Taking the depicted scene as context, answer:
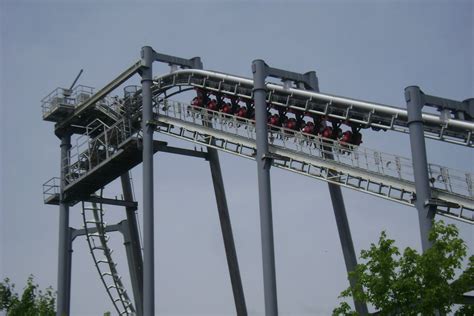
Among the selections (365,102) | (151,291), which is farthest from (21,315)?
(365,102)

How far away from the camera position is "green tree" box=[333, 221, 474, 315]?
71.0 feet

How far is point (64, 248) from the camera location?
39.3 m

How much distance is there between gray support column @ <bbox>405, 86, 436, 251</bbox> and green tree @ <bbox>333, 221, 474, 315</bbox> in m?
2.26

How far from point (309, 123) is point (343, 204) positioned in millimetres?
3296

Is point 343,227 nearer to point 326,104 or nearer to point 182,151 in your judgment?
point 326,104

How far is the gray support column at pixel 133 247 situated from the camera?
39969mm

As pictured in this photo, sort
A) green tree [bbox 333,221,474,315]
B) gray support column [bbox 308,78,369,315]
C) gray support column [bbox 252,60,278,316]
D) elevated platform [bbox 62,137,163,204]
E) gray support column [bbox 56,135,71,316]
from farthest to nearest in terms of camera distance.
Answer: gray support column [bbox 56,135,71,316], elevated platform [bbox 62,137,163,204], gray support column [bbox 308,78,369,315], gray support column [bbox 252,60,278,316], green tree [bbox 333,221,474,315]

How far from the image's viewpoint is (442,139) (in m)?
Result: 28.1

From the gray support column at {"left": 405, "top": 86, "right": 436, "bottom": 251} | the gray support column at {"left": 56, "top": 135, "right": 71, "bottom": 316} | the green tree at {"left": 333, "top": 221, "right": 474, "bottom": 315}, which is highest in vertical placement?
the gray support column at {"left": 56, "top": 135, "right": 71, "bottom": 316}

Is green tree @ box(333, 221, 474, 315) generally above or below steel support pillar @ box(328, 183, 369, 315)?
below

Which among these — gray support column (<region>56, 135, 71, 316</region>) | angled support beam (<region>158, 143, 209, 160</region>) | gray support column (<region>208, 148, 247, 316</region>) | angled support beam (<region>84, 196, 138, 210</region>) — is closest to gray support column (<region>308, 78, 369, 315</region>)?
gray support column (<region>208, 148, 247, 316</region>)

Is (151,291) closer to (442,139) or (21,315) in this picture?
(21,315)

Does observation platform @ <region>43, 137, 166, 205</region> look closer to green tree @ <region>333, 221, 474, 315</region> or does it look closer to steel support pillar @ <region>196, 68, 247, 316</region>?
steel support pillar @ <region>196, 68, 247, 316</region>

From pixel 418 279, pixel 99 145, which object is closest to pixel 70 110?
pixel 99 145
